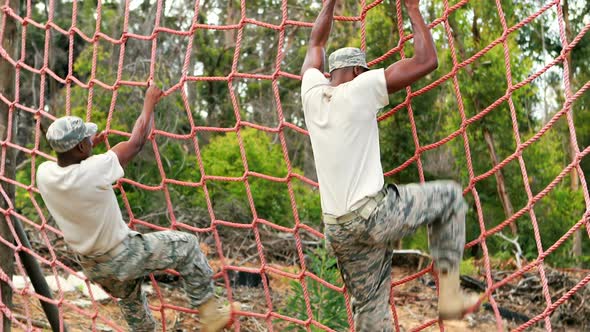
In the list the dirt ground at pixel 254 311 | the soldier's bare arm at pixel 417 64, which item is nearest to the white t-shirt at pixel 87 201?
the soldier's bare arm at pixel 417 64

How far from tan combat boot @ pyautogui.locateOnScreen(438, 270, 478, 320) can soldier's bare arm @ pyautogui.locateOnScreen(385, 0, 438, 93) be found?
0.58m

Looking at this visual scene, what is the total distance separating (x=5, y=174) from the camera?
356cm

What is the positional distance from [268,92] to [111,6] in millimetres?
3393

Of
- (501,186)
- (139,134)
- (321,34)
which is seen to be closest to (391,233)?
(321,34)

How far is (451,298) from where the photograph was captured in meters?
2.32

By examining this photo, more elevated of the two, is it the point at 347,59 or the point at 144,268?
the point at 347,59

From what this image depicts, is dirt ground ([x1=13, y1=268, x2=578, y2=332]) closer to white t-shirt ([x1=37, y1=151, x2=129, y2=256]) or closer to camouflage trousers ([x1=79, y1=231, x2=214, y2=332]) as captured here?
camouflage trousers ([x1=79, y1=231, x2=214, y2=332])

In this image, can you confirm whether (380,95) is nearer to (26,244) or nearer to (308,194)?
(26,244)

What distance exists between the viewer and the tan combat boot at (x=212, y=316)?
2.78 m

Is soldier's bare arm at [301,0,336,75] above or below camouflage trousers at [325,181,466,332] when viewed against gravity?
above

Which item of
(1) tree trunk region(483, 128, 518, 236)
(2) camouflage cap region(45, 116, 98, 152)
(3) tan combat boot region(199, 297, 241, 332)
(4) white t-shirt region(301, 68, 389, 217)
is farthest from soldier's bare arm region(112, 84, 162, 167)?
(1) tree trunk region(483, 128, 518, 236)

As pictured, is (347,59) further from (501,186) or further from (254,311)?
(501,186)

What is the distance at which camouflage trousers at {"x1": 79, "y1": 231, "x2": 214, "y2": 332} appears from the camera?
2648mm

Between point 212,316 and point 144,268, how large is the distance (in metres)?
0.31
